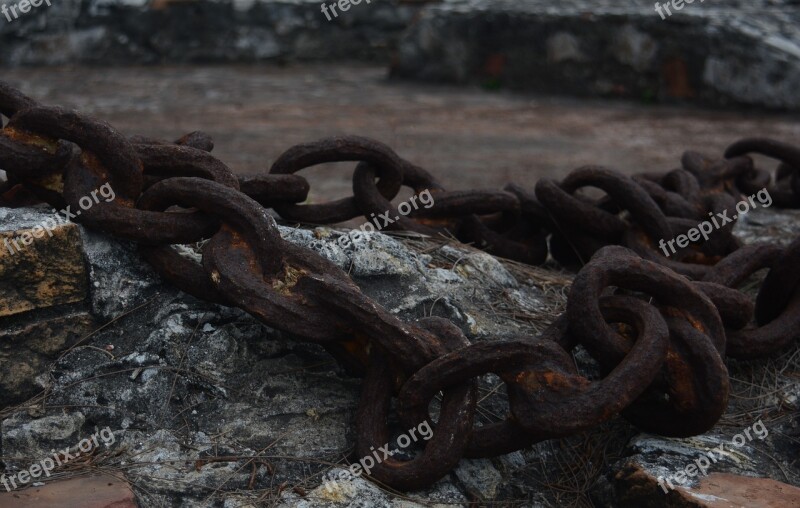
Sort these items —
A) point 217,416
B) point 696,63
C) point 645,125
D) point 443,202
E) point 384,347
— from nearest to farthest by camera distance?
point 384,347, point 217,416, point 443,202, point 645,125, point 696,63

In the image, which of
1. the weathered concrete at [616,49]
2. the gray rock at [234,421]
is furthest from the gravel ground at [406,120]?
the gray rock at [234,421]

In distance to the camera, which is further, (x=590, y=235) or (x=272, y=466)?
(x=590, y=235)

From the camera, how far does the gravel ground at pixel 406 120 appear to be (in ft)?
16.3

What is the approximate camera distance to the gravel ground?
4.98m

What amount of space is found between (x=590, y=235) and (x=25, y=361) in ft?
5.69

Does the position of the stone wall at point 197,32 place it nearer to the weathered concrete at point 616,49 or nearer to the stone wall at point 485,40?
the stone wall at point 485,40

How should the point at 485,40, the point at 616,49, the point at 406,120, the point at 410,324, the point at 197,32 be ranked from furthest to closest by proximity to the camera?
the point at 197,32
the point at 485,40
the point at 616,49
the point at 406,120
the point at 410,324

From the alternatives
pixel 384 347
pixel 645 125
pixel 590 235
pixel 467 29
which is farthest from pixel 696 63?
pixel 384 347

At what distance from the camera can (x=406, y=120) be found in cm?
618

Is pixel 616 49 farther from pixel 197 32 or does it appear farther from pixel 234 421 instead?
pixel 234 421

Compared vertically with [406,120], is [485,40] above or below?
above

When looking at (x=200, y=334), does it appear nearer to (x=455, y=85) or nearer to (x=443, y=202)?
(x=443, y=202)

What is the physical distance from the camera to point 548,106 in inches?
273

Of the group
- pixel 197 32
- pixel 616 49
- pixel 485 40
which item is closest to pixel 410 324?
pixel 616 49
